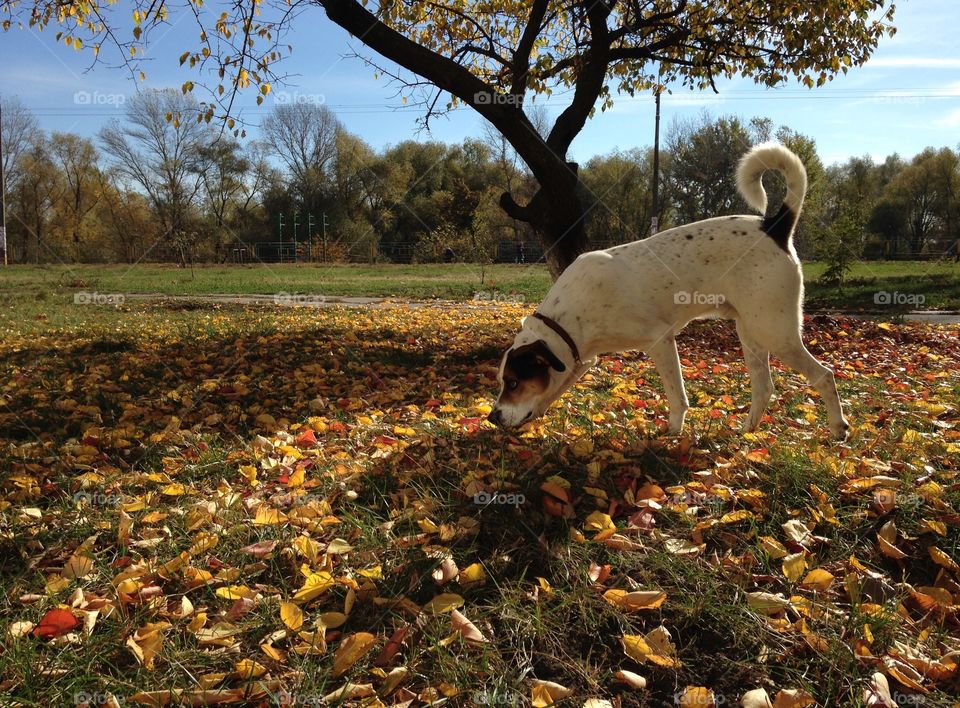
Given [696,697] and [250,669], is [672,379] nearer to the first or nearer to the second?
[696,697]

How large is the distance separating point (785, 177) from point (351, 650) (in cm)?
457

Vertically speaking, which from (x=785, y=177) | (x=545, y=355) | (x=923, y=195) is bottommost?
(x=545, y=355)

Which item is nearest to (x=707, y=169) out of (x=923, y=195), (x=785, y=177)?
(x=923, y=195)

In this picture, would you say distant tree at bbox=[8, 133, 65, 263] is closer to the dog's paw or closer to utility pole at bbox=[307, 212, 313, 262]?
utility pole at bbox=[307, 212, 313, 262]

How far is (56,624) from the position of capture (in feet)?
7.43

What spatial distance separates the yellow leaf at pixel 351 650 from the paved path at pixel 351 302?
45.9 feet

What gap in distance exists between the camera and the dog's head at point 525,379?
13.5ft

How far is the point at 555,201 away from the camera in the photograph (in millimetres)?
8500

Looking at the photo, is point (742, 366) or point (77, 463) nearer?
point (77, 463)

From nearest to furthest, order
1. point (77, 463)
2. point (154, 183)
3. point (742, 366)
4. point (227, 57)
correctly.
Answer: point (77, 463) → point (742, 366) → point (227, 57) → point (154, 183)

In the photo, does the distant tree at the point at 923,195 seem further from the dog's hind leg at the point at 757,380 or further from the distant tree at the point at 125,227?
the distant tree at the point at 125,227

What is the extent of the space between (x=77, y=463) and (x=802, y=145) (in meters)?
55.9

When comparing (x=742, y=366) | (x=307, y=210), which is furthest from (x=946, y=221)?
(x=742, y=366)

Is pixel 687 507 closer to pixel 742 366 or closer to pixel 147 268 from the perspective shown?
pixel 742 366
